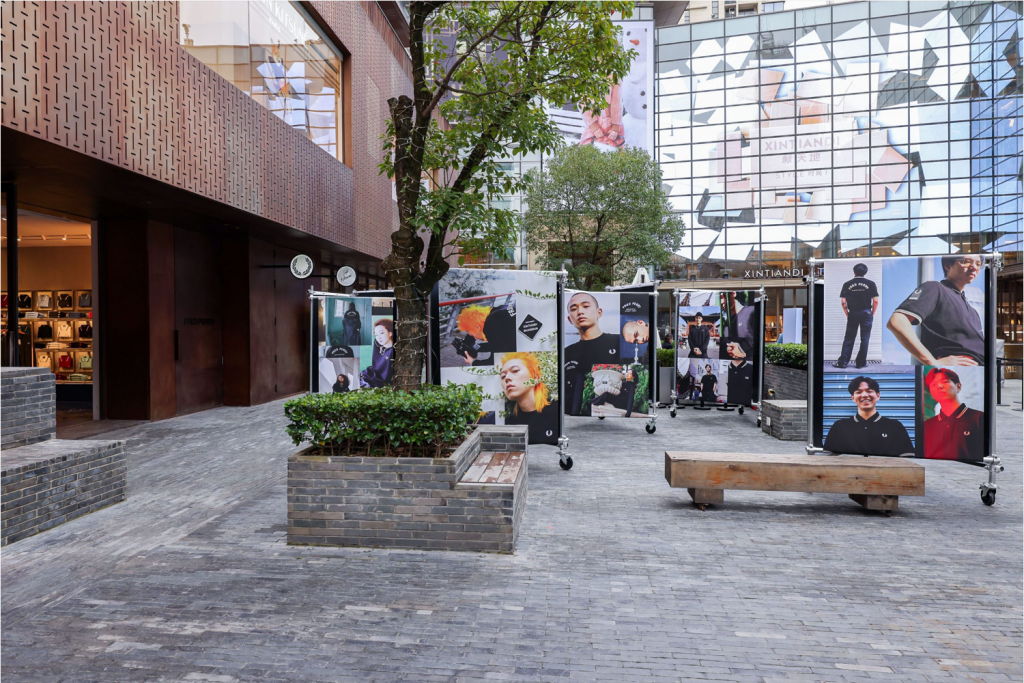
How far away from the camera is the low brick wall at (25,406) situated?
611 centimetres

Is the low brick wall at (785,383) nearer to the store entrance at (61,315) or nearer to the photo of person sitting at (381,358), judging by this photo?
the photo of person sitting at (381,358)

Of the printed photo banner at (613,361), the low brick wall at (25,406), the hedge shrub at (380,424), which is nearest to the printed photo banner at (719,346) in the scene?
the printed photo banner at (613,361)

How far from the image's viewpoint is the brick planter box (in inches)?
198

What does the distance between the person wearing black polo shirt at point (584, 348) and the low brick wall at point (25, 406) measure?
7.30m

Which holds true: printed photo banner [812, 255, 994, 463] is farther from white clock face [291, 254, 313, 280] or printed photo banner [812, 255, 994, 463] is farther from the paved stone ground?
white clock face [291, 254, 313, 280]

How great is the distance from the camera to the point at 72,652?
3494 millimetres

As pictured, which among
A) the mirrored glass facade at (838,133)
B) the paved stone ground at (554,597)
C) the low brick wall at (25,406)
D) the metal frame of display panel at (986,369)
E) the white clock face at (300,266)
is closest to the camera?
the paved stone ground at (554,597)

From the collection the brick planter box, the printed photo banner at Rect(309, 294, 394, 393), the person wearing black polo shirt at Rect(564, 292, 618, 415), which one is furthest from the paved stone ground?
the printed photo banner at Rect(309, 294, 394, 393)

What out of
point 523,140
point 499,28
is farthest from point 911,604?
point 499,28

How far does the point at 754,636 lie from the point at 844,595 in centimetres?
105

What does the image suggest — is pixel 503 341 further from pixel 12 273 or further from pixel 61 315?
pixel 61 315

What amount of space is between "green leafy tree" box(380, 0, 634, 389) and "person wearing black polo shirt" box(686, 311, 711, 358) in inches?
322

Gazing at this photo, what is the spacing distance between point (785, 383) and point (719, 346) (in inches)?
109

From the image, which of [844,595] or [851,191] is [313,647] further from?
[851,191]
